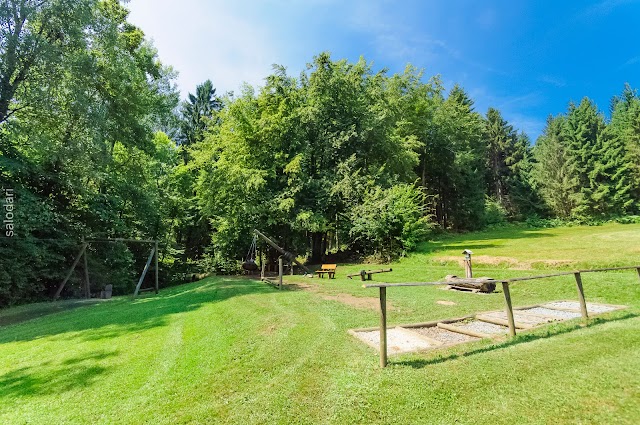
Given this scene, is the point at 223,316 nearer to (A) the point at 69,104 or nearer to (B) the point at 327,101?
(A) the point at 69,104

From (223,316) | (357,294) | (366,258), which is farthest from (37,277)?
(366,258)

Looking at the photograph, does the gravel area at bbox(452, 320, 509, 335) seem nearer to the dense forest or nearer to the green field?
the green field

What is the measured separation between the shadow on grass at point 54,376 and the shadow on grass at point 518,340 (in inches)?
194

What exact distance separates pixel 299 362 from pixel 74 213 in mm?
16773

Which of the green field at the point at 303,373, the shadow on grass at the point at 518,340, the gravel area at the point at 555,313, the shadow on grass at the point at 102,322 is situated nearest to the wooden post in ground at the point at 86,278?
the shadow on grass at the point at 102,322

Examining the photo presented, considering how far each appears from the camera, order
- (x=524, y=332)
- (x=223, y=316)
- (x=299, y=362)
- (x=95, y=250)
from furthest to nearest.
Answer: (x=95, y=250)
(x=223, y=316)
(x=524, y=332)
(x=299, y=362)

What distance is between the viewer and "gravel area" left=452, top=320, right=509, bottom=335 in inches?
252

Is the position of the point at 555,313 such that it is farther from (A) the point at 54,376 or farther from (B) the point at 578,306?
(A) the point at 54,376

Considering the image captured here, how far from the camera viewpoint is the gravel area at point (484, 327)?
6.39 metres

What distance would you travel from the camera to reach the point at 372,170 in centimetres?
2381

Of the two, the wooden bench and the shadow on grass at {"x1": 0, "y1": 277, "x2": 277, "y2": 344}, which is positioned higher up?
the wooden bench

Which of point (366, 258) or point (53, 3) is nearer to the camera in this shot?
point (53, 3)

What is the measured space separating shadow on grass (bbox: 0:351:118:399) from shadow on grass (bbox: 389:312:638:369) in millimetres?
4940

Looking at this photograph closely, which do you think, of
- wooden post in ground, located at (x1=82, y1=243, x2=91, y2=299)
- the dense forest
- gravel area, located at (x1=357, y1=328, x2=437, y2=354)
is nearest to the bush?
the dense forest
